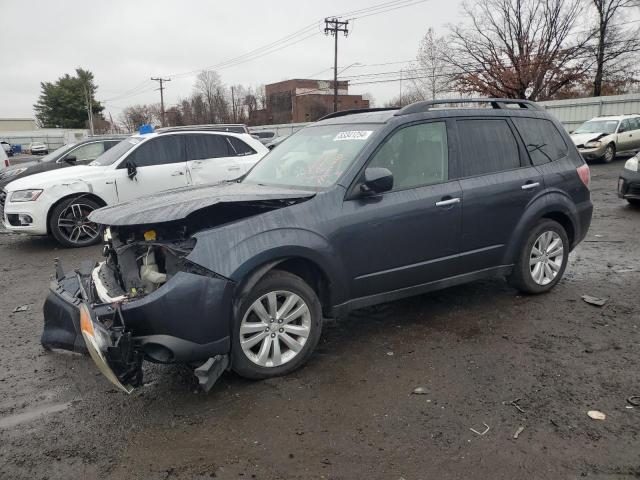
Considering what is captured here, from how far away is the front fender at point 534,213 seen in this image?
14.9ft

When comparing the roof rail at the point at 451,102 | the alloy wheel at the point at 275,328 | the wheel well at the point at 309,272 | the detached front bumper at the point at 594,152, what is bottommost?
the alloy wheel at the point at 275,328

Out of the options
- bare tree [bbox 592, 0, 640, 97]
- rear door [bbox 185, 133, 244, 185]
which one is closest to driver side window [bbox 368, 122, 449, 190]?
rear door [bbox 185, 133, 244, 185]

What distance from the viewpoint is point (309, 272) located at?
143 inches

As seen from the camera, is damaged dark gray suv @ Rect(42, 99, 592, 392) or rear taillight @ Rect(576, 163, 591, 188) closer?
damaged dark gray suv @ Rect(42, 99, 592, 392)

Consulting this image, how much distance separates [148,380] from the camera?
3521 mm

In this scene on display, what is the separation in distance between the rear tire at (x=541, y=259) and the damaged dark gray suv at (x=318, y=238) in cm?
2

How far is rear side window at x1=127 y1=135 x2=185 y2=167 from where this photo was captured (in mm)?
Answer: 8336

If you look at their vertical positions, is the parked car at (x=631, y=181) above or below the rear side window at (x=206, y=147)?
below

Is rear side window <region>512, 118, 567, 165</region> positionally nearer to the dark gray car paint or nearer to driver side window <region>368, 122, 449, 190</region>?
the dark gray car paint

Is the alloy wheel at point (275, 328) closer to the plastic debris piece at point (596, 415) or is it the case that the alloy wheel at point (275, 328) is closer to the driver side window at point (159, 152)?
the plastic debris piece at point (596, 415)

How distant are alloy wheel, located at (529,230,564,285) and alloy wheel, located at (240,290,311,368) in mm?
2551

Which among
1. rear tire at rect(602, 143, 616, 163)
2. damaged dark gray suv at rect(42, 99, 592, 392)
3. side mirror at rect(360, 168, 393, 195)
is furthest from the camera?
rear tire at rect(602, 143, 616, 163)

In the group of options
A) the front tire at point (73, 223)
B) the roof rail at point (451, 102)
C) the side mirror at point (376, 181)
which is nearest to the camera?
the side mirror at point (376, 181)

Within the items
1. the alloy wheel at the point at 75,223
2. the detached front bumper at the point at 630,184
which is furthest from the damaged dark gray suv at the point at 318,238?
the detached front bumper at the point at 630,184
